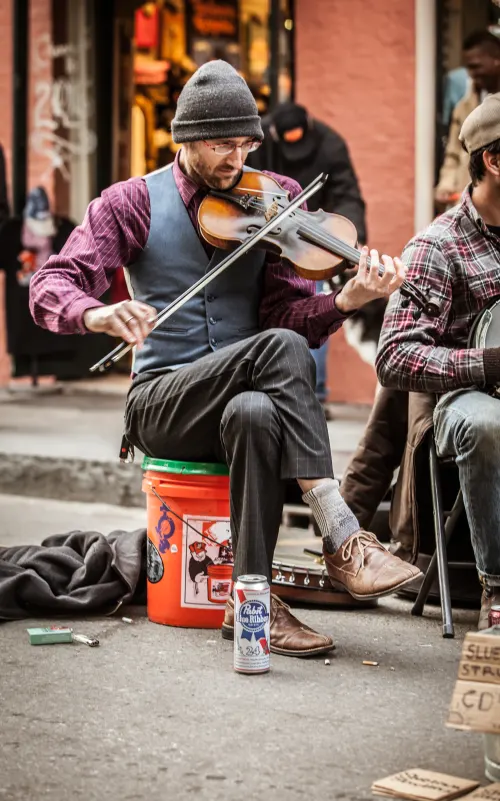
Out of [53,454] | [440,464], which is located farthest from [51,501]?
[440,464]

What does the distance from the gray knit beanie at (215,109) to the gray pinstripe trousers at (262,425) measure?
580 millimetres

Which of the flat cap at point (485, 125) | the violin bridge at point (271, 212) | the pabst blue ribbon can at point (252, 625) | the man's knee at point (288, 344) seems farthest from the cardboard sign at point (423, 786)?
the flat cap at point (485, 125)

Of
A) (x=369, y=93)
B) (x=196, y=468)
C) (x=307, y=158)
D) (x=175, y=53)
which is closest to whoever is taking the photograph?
(x=196, y=468)

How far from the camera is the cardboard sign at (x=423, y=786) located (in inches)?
92.7

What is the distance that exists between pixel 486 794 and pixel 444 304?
1603 mm

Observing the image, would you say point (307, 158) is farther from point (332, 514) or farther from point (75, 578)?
point (332, 514)

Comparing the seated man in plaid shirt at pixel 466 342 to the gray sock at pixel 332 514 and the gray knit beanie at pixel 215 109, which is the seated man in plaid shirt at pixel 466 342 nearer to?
the gray sock at pixel 332 514

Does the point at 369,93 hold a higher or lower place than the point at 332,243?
higher

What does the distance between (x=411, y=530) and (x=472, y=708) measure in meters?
1.39

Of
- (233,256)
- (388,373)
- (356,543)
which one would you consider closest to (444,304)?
(388,373)

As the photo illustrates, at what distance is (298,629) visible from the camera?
3.36m

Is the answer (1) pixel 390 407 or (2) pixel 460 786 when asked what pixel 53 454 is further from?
(2) pixel 460 786

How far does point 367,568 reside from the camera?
3242mm

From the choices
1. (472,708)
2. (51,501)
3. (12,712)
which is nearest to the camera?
(472,708)
